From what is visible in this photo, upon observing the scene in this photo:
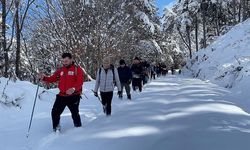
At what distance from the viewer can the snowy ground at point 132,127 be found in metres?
8.48

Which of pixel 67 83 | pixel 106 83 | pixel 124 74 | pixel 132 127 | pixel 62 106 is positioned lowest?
pixel 132 127

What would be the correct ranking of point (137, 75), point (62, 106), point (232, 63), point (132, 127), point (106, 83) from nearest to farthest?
1. point (62, 106)
2. point (132, 127)
3. point (106, 83)
4. point (137, 75)
5. point (232, 63)

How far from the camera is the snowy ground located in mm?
8484

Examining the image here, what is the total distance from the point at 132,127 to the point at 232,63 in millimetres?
19265

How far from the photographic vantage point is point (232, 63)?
28266 millimetres

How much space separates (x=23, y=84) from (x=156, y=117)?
464 cm

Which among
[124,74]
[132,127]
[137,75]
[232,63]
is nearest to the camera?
[132,127]

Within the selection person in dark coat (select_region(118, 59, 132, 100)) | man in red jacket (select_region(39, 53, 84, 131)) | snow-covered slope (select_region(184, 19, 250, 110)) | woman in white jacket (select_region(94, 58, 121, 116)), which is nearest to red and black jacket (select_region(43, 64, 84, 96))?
man in red jacket (select_region(39, 53, 84, 131))

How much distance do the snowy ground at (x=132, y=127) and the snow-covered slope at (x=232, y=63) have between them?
432 cm

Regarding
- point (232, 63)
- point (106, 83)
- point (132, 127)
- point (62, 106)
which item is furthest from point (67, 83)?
point (232, 63)

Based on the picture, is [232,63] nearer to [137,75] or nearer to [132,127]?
[137,75]

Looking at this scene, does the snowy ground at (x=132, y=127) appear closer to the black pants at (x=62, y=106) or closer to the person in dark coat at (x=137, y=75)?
the black pants at (x=62, y=106)

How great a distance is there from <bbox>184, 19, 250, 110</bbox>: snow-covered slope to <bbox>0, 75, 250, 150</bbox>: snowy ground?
432 cm

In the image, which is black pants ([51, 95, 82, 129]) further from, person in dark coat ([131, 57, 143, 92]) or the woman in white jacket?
person in dark coat ([131, 57, 143, 92])
